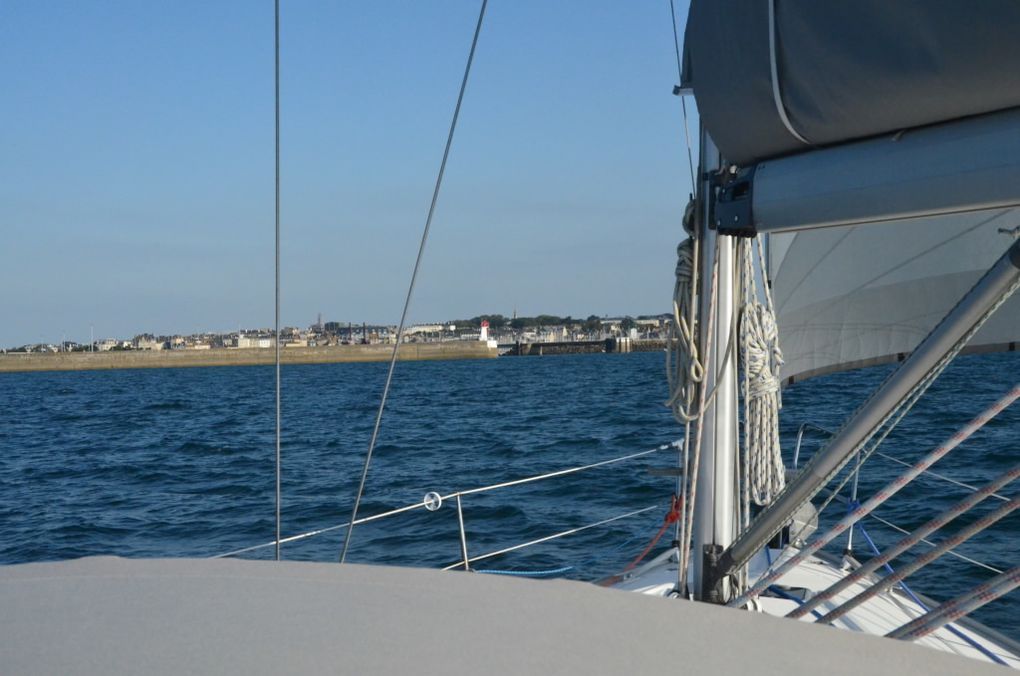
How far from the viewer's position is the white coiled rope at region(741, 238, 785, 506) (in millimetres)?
2117

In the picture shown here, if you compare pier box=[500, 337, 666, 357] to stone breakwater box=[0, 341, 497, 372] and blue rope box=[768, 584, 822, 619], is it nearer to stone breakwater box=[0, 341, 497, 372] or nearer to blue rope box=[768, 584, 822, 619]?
stone breakwater box=[0, 341, 497, 372]

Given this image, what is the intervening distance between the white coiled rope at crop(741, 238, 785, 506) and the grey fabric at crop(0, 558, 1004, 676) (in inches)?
45.2

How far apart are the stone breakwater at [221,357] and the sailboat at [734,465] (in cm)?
6121

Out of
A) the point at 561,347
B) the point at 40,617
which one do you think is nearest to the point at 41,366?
the point at 561,347

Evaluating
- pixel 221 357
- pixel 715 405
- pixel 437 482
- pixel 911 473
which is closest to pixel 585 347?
pixel 221 357

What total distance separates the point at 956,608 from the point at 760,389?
0.97 meters

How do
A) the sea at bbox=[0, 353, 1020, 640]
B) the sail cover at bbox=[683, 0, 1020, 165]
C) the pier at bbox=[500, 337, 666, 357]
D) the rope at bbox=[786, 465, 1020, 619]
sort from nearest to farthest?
the sail cover at bbox=[683, 0, 1020, 165] < the rope at bbox=[786, 465, 1020, 619] < the sea at bbox=[0, 353, 1020, 640] < the pier at bbox=[500, 337, 666, 357]

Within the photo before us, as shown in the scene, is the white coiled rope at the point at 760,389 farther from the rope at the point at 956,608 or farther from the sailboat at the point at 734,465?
the rope at the point at 956,608

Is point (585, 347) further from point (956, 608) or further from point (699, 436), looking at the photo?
point (956, 608)

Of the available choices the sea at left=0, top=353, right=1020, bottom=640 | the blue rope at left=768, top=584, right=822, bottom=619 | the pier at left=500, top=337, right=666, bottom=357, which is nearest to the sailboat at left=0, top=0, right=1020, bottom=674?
the blue rope at left=768, top=584, right=822, bottom=619

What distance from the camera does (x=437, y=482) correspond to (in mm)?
8867

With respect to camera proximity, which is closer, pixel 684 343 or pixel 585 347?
pixel 684 343

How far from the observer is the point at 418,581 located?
3.75 feet

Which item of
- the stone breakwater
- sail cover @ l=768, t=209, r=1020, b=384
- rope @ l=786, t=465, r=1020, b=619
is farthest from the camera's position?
the stone breakwater
